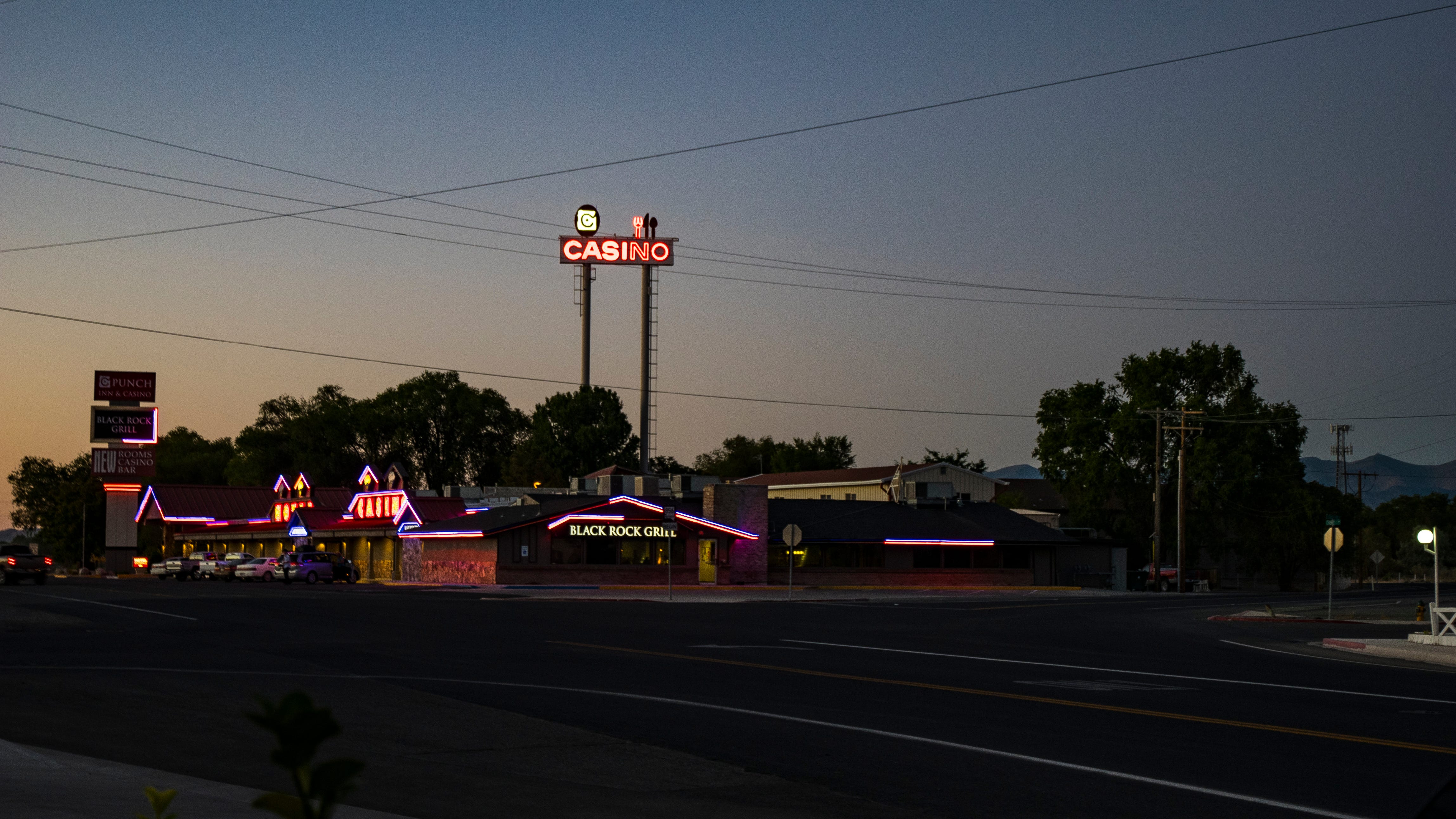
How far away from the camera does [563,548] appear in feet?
207

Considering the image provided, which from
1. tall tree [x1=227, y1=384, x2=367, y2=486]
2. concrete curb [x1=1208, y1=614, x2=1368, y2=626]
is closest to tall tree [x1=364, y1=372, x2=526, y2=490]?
tall tree [x1=227, y1=384, x2=367, y2=486]

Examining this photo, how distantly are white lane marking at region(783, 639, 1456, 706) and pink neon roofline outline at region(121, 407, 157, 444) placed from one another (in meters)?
75.6

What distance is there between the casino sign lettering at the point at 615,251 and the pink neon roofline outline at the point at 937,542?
30.0 metres

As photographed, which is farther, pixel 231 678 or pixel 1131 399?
pixel 1131 399

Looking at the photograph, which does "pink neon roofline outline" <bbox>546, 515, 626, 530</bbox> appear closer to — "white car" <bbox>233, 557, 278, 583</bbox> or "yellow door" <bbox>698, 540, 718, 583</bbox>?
"yellow door" <bbox>698, 540, 718, 583</bbox>

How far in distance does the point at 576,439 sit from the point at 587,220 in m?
18.0

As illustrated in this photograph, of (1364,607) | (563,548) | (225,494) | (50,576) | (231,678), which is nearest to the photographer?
(231,678)

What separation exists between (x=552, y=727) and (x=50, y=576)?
75.3 meters

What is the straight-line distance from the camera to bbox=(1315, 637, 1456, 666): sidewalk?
2439 cm

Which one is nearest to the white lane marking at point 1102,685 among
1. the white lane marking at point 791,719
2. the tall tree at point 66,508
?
the white lane marking at point 791,719

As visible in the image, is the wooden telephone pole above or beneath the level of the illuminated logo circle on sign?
beneath

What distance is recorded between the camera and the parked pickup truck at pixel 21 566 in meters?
54.2

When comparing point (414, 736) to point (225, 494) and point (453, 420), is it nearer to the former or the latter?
point (225, 494)

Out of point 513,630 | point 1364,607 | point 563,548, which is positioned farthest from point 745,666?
point 563,548
